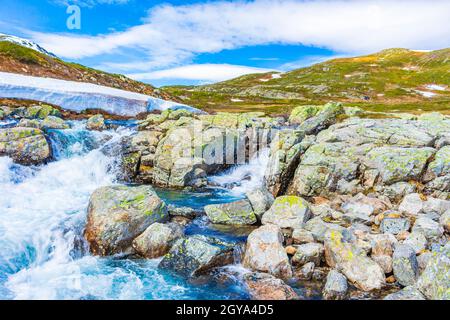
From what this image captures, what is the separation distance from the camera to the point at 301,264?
13297 millimetres

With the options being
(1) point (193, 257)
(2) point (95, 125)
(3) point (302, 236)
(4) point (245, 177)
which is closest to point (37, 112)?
(2) point (95, 125)

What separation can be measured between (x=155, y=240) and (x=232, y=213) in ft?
17.3

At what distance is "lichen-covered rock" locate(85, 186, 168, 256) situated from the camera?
14.2m

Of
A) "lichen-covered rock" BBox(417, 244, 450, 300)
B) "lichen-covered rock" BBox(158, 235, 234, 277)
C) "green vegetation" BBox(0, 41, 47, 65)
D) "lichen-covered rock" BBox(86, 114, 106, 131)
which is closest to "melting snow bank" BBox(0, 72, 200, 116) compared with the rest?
"lichen-covered rock" BBox(86, 114, 106, 131)

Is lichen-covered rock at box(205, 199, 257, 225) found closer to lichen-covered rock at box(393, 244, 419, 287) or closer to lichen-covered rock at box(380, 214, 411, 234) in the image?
lichen-covered rock at box(380, 214, 411, 234)

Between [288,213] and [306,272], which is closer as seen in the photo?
[306,272]

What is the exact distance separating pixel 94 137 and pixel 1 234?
17.1 metres

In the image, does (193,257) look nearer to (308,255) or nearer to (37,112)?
(308,255)

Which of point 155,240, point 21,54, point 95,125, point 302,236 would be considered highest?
point 21,54

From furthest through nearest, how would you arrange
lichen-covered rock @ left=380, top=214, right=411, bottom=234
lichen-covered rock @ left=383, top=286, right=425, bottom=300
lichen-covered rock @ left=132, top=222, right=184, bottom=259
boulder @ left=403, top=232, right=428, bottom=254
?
lichen-covered rock @ left=380, top=214, right=411, bottom=234 → lichen-covered rock @ left=132, top=222, right=184, bottom=259 → boulder @ left=403, top=232, right=428, bottom=254 → lichen-covered rock @ left=383, top=286, right=425, bottom=300

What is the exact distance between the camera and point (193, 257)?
13016 mm

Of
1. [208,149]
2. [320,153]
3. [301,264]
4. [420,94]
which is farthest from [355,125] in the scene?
[420,94]

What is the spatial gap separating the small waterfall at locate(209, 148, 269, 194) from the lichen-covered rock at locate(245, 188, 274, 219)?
565cm

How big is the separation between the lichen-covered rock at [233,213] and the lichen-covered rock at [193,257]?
410 centimetres
